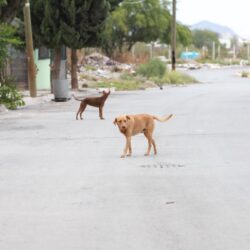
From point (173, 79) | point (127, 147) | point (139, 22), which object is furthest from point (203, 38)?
point (127, 147)

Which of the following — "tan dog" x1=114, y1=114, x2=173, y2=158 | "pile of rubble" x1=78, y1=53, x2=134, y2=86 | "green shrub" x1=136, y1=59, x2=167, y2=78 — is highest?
"tan dog" x1=114, y1=114, x2=173, y2=158

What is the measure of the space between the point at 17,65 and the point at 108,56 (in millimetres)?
40179

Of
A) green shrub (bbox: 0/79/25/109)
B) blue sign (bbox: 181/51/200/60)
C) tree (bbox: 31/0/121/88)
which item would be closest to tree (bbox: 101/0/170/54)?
blue sign (bbox: 181/51/200/60)

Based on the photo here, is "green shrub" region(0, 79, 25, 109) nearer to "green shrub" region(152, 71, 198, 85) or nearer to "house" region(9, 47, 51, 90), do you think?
"house" region(9, 47, 51, 90)

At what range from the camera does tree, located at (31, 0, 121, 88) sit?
33000 millimetres

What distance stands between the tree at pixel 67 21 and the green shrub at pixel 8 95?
819 centimetres

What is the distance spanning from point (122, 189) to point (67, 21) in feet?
80.4

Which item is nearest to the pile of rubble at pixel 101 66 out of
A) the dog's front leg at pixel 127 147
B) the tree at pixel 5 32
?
the tree at pixel 5 32

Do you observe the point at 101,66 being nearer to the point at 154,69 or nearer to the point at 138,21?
the point at 138,21

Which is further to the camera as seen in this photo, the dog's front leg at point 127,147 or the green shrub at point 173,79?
the green shrub at point 173,79

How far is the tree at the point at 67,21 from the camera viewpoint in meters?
33.0

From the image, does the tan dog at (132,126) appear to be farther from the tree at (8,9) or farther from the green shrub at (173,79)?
the green shrub at (173,79)

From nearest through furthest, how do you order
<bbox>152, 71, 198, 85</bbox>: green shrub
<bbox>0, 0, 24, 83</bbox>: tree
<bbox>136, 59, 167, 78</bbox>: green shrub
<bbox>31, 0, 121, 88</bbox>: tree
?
<bbox>0, 0, 24, 83</bbox>: tree → <bbox>31, 0, 121, 88</bbox>: tree → <bbox>152, 71, 198, 85</bbox>: green shrub → <bbox>136, 59, 167, 78</bbox>: green shrub

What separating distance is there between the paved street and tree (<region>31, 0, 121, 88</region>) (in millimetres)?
14921
